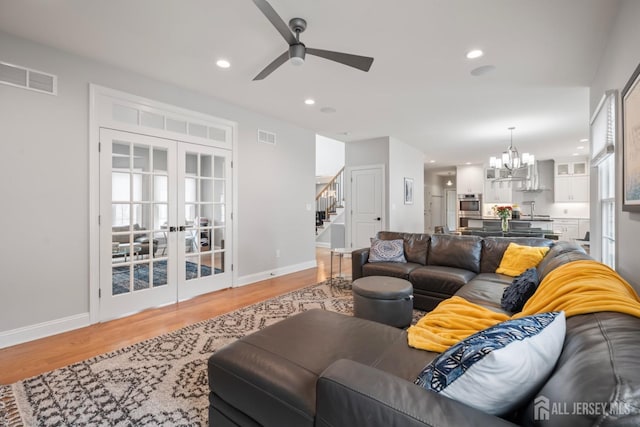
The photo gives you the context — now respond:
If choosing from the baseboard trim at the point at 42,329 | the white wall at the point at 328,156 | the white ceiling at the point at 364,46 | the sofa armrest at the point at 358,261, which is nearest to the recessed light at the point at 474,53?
the white ceiling at the point at 364,46

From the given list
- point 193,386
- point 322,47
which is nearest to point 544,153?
point 322,47

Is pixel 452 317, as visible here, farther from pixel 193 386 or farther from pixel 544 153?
pixel 544 153

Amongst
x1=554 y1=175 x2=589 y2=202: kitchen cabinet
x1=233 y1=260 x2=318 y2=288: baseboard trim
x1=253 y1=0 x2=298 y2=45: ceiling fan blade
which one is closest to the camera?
x1=253 y1=0 x2=298 y2=45: ceiling fan blade

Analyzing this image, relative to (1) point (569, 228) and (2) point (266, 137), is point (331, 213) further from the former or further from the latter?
(1) point (569, 228)

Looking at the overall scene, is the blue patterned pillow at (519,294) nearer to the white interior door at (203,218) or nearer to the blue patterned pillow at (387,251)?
the blue patterned pillow at (387,251)

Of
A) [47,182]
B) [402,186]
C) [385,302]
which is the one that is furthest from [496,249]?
[47,182]

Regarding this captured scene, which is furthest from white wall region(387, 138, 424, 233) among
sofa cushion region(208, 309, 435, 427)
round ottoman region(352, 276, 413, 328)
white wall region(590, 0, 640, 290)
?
sofa cushion region(208, 309, 435, 427)

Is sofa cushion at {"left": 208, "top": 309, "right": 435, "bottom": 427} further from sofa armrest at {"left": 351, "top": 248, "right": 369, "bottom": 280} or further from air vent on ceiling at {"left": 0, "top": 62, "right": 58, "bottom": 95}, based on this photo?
air vent on ceiling at {"left": 0, "top": 62, "right": 58, "bottom": 95}

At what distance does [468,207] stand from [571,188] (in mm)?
2707

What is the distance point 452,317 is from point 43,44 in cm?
413

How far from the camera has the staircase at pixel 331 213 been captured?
317 inches

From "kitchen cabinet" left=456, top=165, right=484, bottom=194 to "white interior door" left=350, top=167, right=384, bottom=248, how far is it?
17.1 ft

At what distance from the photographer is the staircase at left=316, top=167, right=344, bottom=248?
26.5 ft

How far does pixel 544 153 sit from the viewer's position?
8195mm
